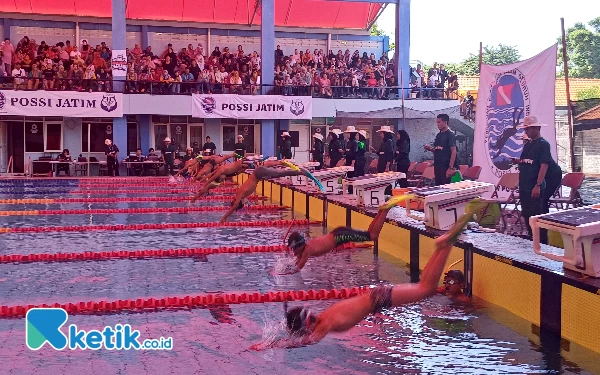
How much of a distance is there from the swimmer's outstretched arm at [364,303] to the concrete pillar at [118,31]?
812 inches

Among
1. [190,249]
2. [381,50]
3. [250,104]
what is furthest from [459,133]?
[190,249]

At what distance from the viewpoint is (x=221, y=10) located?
28641 mm

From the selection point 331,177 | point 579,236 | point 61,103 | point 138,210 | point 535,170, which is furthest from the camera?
point 61,103

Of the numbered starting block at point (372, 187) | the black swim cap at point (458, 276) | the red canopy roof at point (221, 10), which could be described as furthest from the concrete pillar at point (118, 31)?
the black swim cap at point (458, 276)

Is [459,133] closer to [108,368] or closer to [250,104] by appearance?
[250,104]

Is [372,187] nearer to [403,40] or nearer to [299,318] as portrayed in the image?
[299,318]

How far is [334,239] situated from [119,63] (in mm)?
19150

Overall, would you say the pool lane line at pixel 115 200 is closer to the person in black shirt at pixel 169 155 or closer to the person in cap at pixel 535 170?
the person in black shirt at pixel 169 155

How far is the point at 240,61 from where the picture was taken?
26734 mm

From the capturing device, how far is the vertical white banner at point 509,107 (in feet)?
30.8

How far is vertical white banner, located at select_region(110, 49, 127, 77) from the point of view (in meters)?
23.6

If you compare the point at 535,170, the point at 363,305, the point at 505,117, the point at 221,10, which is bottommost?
the point at 363,305

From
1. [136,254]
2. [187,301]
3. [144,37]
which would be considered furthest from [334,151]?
[144,37]

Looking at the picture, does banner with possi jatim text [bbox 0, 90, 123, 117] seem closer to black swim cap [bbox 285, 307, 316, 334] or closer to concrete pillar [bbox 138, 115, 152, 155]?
→ concrete pillar [bbox 138, 115, 152, 155]
